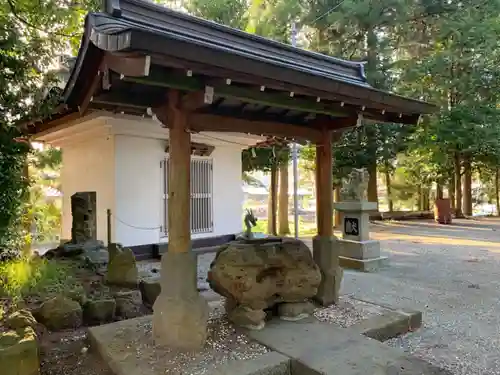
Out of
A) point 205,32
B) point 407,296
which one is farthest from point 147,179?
point 407,296

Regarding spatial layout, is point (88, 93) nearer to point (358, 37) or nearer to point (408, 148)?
point (358, 37)

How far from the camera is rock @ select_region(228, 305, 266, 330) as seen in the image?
393cm

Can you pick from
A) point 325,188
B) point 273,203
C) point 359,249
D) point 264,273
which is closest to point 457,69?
point 273,203

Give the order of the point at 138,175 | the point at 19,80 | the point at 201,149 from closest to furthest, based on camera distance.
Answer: the point at 19,80 < the point at 138,175 < the point at 201,149

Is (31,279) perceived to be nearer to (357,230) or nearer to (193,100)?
(193,100)

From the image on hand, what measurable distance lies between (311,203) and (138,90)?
2871 centimetres

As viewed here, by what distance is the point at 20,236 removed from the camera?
6.57 m

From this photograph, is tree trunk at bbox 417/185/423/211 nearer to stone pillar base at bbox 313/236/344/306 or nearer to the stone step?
stone pillar base at bbox 313/236/344/306

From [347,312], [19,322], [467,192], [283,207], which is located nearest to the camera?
[19,322]

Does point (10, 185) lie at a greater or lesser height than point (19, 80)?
lesser

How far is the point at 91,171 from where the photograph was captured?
8625 mm

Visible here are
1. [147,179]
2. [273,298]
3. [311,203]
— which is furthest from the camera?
[311,203]

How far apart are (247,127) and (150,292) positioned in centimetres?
265

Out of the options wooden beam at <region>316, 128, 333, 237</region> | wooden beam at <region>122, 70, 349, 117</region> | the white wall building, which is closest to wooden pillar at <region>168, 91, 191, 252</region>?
wooden beam at <region>122, 70, 349, 117</region>
